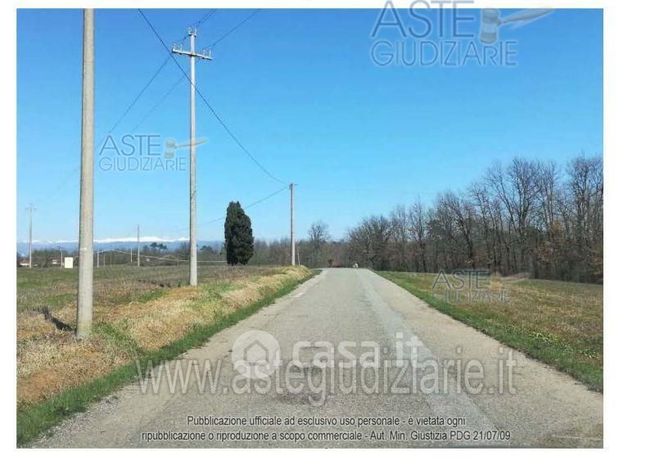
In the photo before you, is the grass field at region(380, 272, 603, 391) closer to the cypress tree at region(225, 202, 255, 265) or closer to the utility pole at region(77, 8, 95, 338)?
the utility pole at region(77, 8, 95, 338)

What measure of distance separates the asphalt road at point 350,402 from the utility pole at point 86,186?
1.97m

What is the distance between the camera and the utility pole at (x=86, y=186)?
9.12 meters

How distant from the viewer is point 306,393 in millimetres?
6457

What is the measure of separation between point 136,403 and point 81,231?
413cm

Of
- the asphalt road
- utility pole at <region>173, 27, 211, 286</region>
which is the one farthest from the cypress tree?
the asphalt road

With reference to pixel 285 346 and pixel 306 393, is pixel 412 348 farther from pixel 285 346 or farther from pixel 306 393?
pixel 306 393

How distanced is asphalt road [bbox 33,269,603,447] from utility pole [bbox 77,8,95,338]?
1.97 m

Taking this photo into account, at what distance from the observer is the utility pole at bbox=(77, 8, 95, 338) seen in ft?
29.9

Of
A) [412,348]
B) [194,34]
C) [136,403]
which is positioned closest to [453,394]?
[412,348]

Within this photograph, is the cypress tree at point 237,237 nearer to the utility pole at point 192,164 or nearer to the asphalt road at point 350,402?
the utility pole at point 192,164

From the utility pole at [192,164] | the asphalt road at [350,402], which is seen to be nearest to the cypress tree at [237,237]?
the utility pole at [192,164]

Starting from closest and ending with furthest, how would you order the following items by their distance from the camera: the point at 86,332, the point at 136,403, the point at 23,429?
the point at 23,429 → the point at 136,403 → the point at 86,332

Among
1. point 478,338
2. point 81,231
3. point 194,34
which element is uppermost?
point 194,34

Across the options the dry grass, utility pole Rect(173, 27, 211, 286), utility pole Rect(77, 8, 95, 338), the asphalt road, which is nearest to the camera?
the asphalt road
